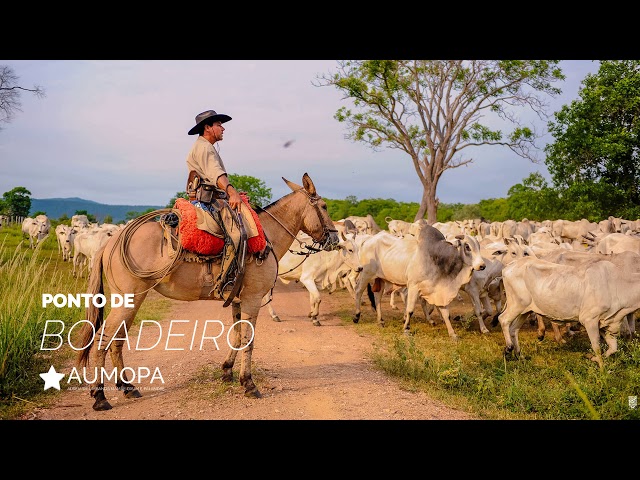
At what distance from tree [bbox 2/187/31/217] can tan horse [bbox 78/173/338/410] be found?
3853 centimetres

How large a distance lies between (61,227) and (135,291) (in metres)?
20.8

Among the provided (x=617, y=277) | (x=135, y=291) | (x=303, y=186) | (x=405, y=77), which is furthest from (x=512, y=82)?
(x=135, y=291)

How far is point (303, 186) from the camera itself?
26.3 feet

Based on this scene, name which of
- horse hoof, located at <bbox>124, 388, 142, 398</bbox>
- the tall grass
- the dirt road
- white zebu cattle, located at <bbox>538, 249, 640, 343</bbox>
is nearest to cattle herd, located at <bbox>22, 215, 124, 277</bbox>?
the tall grass

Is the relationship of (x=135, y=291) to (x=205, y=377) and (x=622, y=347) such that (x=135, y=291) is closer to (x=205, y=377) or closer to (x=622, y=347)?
(x=205, y=377)

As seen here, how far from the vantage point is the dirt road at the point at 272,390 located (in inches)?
253

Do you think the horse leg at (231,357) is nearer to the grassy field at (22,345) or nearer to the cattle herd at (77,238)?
the grassy field at (22,345)

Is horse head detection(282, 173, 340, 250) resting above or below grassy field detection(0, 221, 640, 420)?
above

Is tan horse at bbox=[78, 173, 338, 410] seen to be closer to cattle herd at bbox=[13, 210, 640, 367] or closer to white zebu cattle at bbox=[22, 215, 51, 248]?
cattle herd at bbox=[13, 210, 640, 367]

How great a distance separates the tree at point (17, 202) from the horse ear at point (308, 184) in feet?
127

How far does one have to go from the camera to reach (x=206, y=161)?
6.99 meters

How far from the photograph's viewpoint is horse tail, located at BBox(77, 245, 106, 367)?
667 cm

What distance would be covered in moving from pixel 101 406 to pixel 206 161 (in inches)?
125

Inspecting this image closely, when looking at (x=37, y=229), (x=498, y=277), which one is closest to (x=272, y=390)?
(x=498, y=277)
